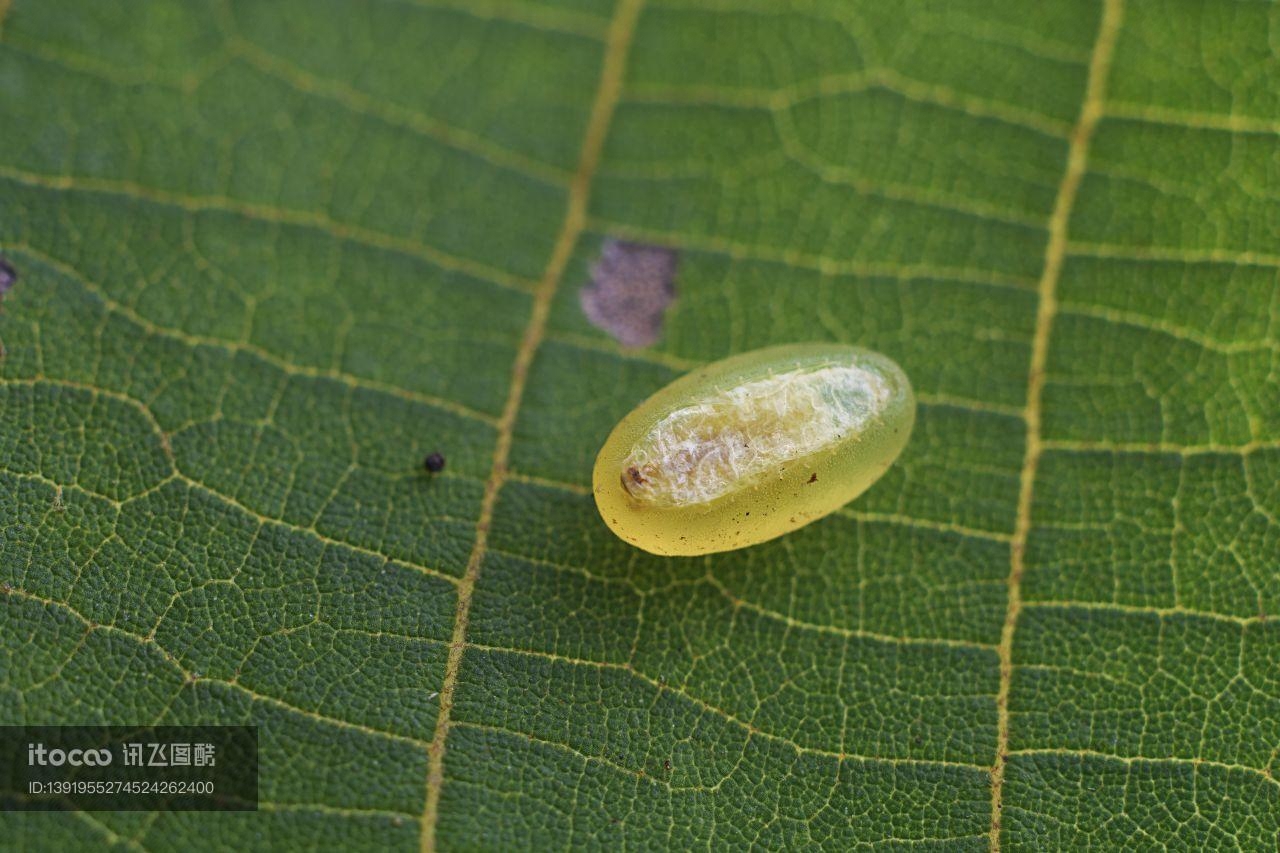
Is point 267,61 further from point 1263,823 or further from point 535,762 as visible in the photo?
point 1263,823

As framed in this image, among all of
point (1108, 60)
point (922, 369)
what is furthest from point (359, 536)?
point (1108, 60)

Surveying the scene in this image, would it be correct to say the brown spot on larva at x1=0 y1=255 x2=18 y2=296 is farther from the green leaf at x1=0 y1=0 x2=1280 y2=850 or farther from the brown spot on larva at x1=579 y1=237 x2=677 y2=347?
the brown spot on larva at x1=579 y1=237 x2=677 y2=347

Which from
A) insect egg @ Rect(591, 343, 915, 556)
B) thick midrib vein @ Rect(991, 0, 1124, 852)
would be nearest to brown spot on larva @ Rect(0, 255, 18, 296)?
insect egg @ Rect(591, 343, 915, 556)

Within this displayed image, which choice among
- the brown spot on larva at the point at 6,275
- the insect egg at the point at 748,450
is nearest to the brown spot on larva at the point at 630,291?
the insect egg at the point at 748,450

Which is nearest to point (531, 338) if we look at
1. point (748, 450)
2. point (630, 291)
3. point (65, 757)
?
point (630, 291)

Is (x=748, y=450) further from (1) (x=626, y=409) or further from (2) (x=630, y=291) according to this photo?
(2) (x=630, y=291)

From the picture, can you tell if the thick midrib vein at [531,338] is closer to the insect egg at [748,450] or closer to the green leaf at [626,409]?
the green leaf at [626,409]

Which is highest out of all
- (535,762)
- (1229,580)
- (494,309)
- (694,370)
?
(494,309)
